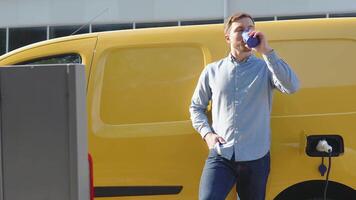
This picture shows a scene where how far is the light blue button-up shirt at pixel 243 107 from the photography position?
3.15 metres

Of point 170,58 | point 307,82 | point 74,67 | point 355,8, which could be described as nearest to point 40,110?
point 74,67

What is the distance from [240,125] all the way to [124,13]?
12.6 m

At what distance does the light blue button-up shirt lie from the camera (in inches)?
124

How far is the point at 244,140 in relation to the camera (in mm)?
3150

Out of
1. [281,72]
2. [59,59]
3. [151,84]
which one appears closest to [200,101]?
[151,84]

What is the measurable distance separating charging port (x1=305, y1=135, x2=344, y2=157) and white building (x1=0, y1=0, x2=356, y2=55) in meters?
11.1

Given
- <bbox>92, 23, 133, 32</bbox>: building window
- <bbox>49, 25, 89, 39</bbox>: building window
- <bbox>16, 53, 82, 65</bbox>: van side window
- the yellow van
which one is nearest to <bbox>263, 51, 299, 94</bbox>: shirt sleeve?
the yellow van

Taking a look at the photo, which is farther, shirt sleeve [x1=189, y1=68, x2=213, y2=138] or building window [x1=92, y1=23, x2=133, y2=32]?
building window [x1=92, y1=23, x2=133, y2=32]

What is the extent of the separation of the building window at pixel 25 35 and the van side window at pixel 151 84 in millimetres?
13086

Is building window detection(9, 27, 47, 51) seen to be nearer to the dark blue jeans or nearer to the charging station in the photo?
the dark blue jeans

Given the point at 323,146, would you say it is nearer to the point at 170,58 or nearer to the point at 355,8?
the point at 170,58

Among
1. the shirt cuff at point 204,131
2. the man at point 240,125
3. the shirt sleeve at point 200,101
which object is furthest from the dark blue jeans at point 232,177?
the shirt sleeve at point 200,101

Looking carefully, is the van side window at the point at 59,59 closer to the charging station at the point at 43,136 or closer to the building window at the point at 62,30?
the charging station at the point at 43,136

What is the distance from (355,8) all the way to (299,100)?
38.0ft
